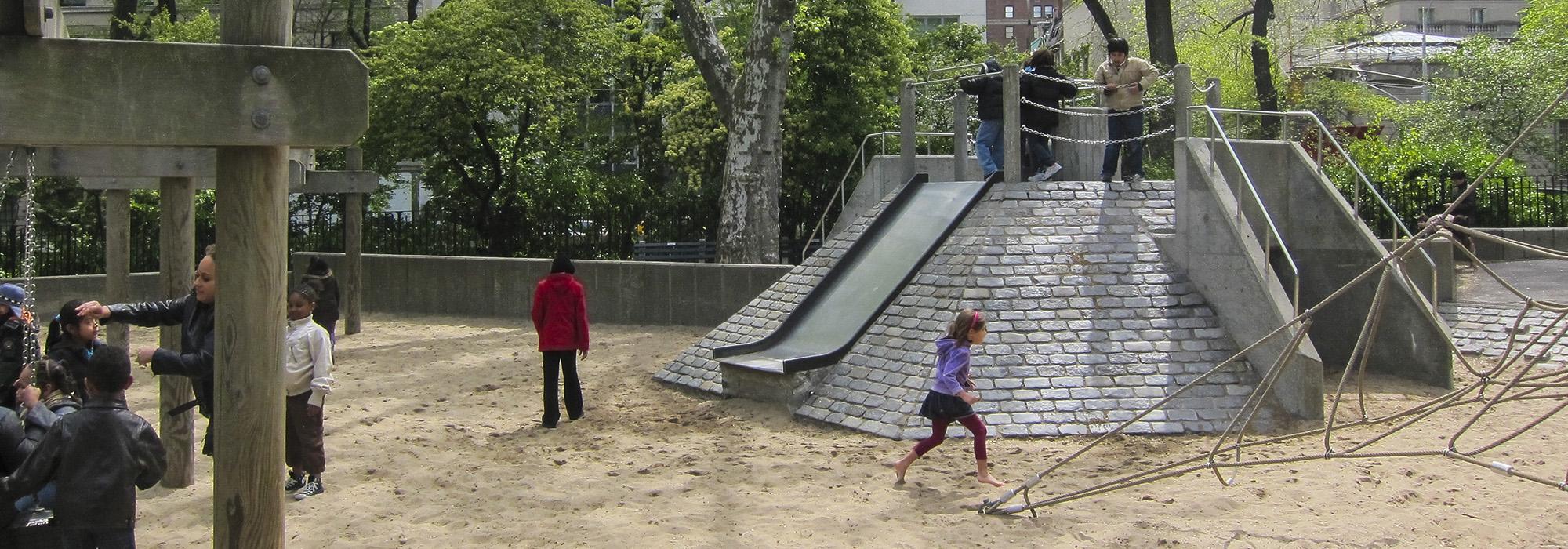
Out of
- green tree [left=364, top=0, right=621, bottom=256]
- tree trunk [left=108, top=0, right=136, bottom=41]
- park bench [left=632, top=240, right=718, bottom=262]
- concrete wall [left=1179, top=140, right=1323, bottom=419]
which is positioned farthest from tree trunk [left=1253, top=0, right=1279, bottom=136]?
tree trunk [left=108, top=0, right=136, bottom=41]

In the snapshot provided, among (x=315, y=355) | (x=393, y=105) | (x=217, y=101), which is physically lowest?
(x=315, y=355)

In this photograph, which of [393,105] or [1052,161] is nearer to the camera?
[1052,161]

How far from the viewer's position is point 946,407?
29.7ft

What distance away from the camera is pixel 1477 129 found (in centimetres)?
3142

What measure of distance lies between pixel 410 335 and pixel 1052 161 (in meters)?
8.62

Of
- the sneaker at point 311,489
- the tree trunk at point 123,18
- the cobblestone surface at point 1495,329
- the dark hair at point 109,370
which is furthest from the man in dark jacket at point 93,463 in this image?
the tree trunk at point 123,18

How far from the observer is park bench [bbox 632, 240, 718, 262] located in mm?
23641

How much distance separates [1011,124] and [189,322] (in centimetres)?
748

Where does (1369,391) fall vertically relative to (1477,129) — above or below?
below

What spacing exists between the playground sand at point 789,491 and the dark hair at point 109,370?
8.04 ft

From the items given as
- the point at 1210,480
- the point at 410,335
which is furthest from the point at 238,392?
the point at 410,335

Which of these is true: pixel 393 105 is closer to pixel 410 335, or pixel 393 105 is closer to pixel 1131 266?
pixel 410 335

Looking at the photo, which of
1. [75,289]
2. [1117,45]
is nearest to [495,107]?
[75,289]

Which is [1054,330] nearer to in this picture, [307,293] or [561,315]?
[561,315]
